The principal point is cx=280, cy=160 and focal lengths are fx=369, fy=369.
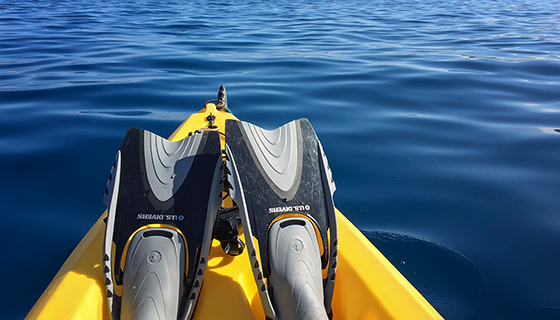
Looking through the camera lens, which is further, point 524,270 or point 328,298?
point 524,270

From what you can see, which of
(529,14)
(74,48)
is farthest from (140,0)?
(529,14)

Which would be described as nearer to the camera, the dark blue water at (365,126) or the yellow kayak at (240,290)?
the yellow kayak at (240,290)

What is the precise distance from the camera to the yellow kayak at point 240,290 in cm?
133

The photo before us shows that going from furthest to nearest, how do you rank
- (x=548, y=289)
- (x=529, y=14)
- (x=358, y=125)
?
(x=529, y=14)
(x=358, y=125)
(x=548, y=289)

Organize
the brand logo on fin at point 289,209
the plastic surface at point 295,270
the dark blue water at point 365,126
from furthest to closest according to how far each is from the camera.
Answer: the dark blue water at point 365,126 → the brand logo on fin at point 289,209 → the plastic surface at point 295,270

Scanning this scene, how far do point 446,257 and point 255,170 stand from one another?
1.31 m

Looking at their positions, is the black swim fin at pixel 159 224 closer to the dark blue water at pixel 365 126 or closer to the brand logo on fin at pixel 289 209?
the brand logo on fin at pixel 289 209

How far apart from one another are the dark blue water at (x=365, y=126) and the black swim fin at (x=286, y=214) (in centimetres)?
80

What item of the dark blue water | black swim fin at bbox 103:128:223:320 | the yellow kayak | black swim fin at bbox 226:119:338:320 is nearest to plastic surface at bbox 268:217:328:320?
black swim fin at bbox 226:119:338:320

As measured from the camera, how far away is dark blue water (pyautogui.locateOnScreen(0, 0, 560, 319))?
7.07 ft

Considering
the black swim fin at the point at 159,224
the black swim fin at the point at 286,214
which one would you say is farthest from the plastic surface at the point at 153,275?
the black swim fin at the point at 286,214

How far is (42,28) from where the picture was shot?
9.05 metres

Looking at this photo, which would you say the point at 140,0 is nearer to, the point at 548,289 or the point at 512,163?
the point at 512,163

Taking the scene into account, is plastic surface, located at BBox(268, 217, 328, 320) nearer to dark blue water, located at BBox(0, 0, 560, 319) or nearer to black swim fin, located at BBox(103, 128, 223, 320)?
black swim fin, located at BBox(103, 128, 223, 320)
